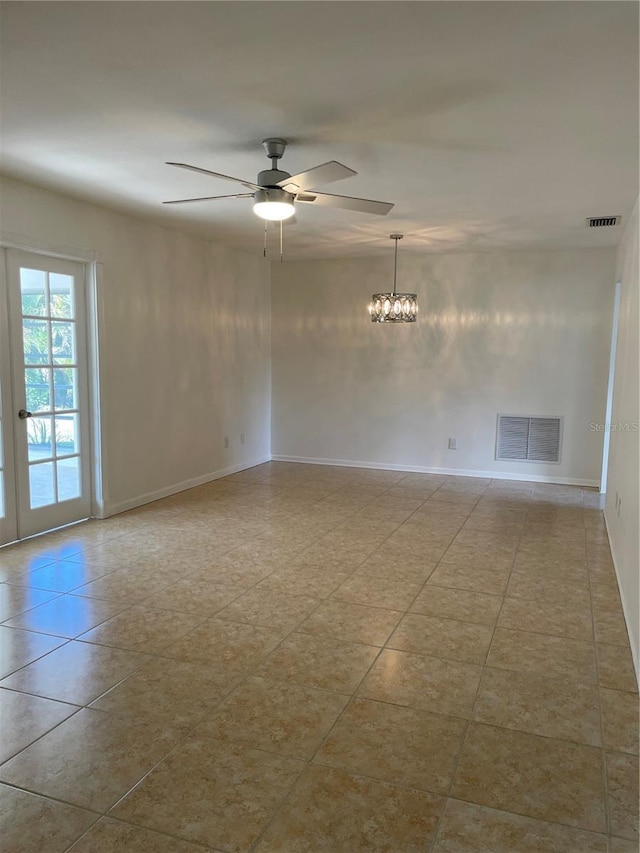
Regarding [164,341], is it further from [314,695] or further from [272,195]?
[314,695]

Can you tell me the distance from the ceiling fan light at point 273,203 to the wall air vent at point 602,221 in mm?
2766

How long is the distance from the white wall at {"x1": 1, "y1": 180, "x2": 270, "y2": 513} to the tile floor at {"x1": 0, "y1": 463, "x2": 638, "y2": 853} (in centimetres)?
104

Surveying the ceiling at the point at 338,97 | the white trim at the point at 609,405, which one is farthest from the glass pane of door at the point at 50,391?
the white trim at the point at 609,405

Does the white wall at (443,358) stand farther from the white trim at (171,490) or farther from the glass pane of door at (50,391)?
the glass pane of door at (50,391)

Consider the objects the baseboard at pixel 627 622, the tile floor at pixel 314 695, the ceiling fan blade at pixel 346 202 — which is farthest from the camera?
the ceiling fan blade at pixel 346 202

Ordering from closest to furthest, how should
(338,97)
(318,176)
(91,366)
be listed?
(338,97) → (318,176) → (91,366)

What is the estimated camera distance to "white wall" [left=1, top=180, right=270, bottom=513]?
4.54 metres

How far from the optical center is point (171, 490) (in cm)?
568

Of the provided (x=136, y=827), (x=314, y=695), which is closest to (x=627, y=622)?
(x=314, y=695)

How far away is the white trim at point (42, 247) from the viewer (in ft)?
12.8

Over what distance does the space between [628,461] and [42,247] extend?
4019 mm

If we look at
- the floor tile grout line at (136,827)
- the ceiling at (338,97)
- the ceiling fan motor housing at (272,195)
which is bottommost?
the floor tile grout line at (136,827)

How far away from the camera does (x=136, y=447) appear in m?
5.17

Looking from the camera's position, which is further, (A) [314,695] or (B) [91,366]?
(B) [91,366]
